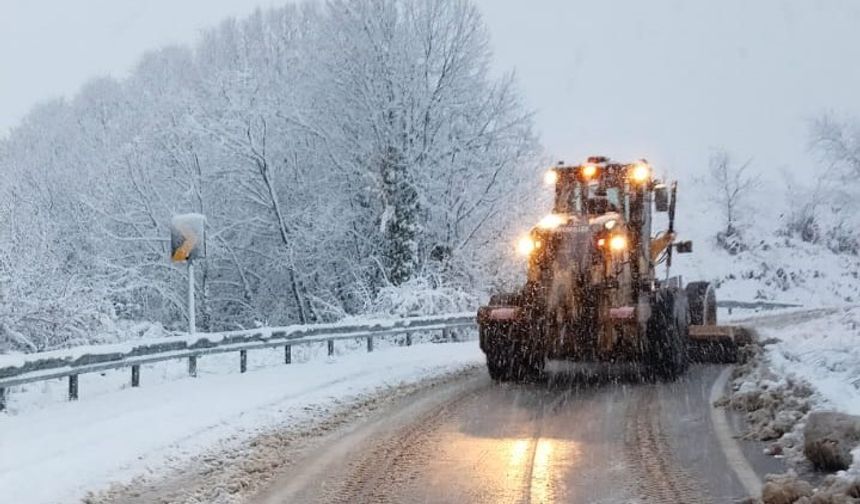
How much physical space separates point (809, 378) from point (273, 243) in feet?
61.1

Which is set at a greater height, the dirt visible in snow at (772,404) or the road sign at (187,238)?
the road sign at (187,238)

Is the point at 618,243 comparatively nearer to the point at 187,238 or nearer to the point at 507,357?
the point at 507,357

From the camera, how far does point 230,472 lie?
7.56 m

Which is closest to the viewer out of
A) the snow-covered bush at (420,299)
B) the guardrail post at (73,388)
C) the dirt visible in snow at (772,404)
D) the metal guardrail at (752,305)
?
the dirt visible in snow at (772,404)

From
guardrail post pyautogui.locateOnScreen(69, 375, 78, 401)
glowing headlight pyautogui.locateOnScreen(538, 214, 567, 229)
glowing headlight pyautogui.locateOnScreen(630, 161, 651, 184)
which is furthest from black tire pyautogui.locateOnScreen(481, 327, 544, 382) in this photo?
guardrail post pyautogui.locateOnScreen(69, 375, 78, 401)

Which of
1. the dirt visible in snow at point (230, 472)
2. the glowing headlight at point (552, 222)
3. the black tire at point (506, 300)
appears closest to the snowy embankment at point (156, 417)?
the dirt visible in snow at point (230, 472)

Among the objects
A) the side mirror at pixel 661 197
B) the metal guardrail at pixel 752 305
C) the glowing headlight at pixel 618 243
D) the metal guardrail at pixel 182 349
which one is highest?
the side mirror at pixel 661 197

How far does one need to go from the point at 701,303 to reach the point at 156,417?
36.4ft

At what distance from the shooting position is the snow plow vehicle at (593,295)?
12688 mm

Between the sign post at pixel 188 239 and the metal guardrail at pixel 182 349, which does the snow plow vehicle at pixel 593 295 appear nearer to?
the metal guardrail at pixel 182 349

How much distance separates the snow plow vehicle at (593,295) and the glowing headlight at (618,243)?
17 millimetres

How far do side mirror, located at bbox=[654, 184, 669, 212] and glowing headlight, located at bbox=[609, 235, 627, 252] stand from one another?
Result: 35.1 inches

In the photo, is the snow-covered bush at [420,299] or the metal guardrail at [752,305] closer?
the snow-covered bush at [420,299]

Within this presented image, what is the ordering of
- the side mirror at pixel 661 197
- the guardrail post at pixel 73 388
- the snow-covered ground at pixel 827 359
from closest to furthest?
the snow-covered ground at pixel 827 359 → the guardrail post at pixel 73 388 → the side mirror at pixel 661 197
